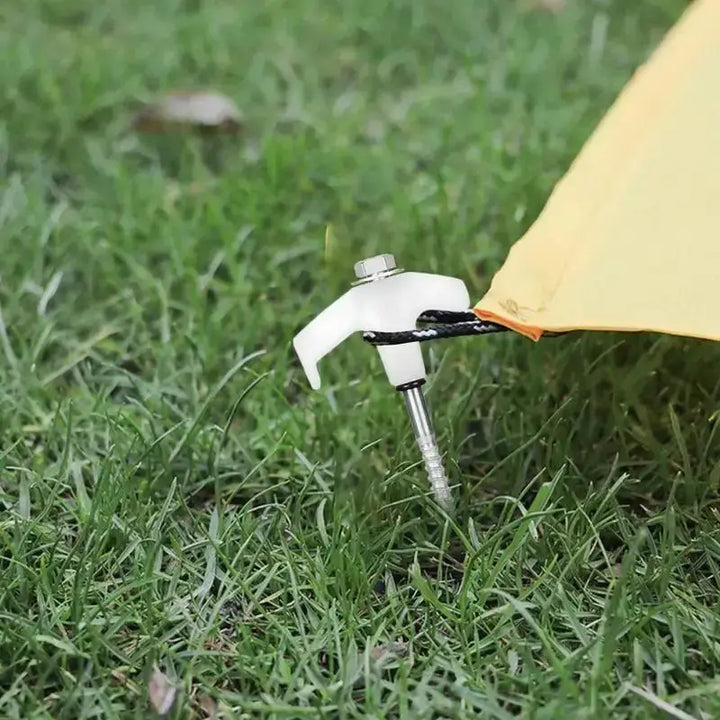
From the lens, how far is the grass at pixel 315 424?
0.85 m

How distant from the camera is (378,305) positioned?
2.94 feet

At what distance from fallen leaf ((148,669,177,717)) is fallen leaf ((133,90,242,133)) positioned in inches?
43.9

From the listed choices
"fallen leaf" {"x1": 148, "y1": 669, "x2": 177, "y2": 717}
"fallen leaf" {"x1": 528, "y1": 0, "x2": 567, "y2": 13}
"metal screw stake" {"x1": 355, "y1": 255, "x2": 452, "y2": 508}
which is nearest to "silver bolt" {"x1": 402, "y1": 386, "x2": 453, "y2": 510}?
"metal screw stake" {"x1": 355, "y1": 255, "x2": 452, "y2": 508}

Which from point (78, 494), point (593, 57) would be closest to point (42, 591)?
point (78, 494)

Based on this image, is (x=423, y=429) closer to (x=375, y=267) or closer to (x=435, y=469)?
(x=435, y=469)

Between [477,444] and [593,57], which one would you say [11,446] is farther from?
[593,57]

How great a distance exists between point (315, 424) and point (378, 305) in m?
0.29

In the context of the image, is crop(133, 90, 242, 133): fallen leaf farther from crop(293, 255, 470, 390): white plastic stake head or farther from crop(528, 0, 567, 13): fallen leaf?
crop(293, 255, 470, 390): white plastic stake head

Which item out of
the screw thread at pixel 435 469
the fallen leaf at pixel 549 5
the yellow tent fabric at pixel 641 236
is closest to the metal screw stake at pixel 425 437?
the screw thread at pixel 435 469

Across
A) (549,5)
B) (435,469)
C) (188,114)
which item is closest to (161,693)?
(435,469)

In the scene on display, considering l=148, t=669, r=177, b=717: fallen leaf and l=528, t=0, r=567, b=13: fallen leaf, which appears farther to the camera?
l=528, t=0, r=567, b=13: fallen leaf

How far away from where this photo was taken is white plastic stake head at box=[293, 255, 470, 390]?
35.3 inches

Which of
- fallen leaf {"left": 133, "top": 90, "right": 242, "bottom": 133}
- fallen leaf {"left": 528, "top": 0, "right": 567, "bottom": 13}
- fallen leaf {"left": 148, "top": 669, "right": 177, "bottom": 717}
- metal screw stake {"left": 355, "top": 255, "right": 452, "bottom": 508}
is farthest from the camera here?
fallen leaf {"left": 528, "top": 0, "right": 567, "bottom": 13}

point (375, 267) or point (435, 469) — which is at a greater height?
point (375, 267)
